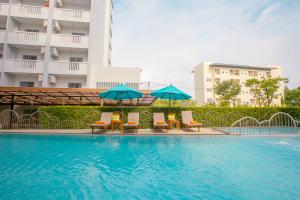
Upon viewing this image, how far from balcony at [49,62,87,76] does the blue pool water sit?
551 inches

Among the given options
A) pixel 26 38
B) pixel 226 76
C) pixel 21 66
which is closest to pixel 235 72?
pixel 226 76

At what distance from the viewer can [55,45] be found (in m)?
19.6

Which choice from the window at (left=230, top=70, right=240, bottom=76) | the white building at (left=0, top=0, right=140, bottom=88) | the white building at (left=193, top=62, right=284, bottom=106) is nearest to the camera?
the white building at (left=0, top=0, right=140, bottom=88)

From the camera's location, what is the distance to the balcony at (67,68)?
18750 millimetres

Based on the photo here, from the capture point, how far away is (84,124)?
42.2ft

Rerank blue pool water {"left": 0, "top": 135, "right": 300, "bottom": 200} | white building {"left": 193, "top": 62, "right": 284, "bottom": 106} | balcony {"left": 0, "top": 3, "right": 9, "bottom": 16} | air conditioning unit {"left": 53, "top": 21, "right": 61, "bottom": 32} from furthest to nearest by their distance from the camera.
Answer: white building {"left": 193, "top": 62, "right": 284, "bottom": 106} < air conditioning unit {"left": 53, "top": 21, "right": 61, "bottom": 32} < balcony {"left": 0, "top": 3, "right": 9, "bottom": 16} < blue pool water {"left": 0, "top": 135, "right": 300, "bottom": 200}

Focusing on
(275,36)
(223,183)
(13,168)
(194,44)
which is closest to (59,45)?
(194,44)

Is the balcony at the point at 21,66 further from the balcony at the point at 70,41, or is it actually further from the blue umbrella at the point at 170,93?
the blue umbrella at the point at 170,93

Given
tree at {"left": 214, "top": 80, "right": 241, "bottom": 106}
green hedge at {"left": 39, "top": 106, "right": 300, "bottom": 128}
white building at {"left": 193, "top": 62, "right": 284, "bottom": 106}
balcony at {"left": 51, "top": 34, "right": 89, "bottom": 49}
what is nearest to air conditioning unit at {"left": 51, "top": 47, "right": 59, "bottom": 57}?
balcony at {"left": 51, "top": 34, "right": 89, "bottom": 49}

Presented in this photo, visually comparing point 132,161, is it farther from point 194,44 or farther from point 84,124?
point 194,44

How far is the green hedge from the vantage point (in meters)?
12.9

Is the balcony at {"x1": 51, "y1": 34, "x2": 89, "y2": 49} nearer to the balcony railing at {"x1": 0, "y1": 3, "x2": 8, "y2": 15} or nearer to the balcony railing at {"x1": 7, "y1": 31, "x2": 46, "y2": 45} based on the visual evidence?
the balcony railing at {"x1": 7, "y1": 31, "x2": 46, "y2": 45}

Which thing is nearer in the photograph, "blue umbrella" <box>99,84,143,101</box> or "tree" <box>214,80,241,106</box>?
"blue umbrella" <box>99,84,143,101</box>

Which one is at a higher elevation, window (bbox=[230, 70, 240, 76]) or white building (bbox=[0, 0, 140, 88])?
window (bbox=[230, 70, 240, 76])
